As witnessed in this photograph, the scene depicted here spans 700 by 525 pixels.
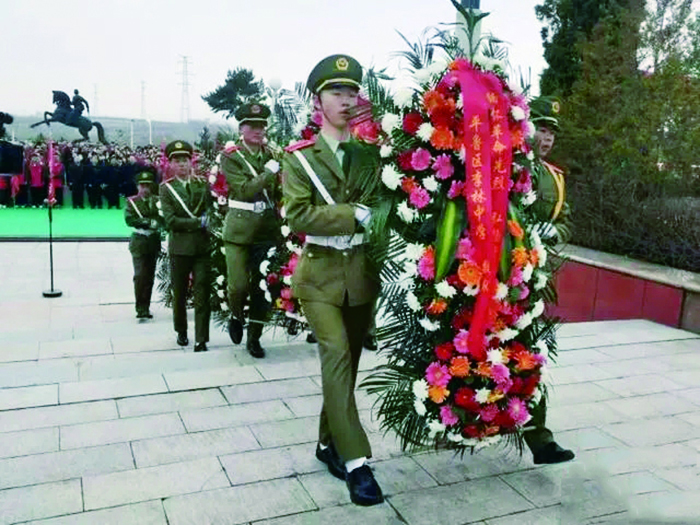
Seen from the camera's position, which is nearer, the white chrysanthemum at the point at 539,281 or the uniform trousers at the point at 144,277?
the white chrysanthemum at the point at 539,281

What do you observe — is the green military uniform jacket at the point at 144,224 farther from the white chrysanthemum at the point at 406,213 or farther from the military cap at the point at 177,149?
the white chrysanthemum at the point at 406,213

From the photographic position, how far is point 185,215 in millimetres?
5188

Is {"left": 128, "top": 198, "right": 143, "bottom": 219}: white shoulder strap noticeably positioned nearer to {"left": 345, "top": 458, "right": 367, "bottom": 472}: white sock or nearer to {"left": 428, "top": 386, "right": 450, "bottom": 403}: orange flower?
{"left": 345, "top": 458, "right": 367, "bottom": 472}: white sock

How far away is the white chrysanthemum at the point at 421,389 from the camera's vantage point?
260 centimetres

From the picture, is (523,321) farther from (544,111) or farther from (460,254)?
(544,111)

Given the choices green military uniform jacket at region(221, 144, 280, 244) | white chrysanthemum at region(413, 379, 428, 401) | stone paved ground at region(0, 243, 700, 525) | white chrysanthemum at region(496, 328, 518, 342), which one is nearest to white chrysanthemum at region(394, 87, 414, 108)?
white chrysanthemum at region(496, 328, 518, 342)

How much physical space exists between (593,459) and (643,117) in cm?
840

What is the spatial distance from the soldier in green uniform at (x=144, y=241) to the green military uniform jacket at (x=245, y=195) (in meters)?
2.22

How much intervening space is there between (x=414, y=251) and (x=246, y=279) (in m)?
2.60

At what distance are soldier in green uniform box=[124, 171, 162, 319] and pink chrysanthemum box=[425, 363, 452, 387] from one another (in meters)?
4.89

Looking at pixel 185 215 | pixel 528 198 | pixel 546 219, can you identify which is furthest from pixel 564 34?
pixel 528 198

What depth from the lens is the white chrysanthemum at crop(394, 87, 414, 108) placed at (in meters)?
2.60

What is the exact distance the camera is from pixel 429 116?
100.0 inches

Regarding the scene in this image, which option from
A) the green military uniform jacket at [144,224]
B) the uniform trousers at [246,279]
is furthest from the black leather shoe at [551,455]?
the green military uniform jacket at [144,224]
